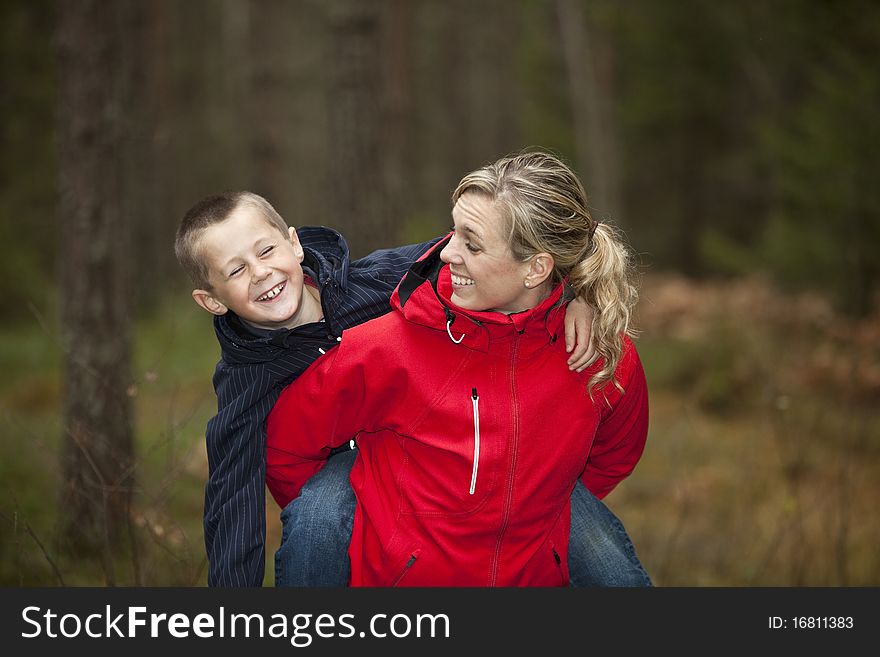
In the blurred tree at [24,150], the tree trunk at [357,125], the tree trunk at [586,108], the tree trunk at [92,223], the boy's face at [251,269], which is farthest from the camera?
the tree trunk at [586,108]

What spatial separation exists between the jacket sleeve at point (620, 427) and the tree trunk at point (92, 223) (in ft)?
9.00

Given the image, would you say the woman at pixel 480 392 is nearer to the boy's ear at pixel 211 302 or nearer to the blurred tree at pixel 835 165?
the boy's ear at pixel 211 302

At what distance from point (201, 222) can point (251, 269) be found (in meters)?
0.24

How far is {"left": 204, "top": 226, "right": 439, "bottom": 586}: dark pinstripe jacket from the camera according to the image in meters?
2.76

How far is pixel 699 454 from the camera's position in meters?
7.48


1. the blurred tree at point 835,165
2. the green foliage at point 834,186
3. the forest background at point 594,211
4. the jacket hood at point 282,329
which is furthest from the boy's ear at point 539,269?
the blurred tree at point 835,165

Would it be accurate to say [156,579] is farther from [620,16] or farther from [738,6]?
[738,6]

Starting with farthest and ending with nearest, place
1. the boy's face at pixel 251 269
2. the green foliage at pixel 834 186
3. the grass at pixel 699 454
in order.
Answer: the green foliage at pixel 834 186
the grass at pixel 699 454
the boy's face at pixel 251 269

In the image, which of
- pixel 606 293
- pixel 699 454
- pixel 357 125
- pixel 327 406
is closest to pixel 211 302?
pixel 327 406

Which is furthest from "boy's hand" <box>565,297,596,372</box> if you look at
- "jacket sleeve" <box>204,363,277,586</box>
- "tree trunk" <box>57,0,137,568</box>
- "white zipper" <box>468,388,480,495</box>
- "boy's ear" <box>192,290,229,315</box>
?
"tree trunk" <box>57,0,137,568</box>

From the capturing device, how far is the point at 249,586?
9.09ft

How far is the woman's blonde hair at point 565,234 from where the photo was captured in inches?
110

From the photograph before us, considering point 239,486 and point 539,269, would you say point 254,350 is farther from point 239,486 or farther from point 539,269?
point 539,269

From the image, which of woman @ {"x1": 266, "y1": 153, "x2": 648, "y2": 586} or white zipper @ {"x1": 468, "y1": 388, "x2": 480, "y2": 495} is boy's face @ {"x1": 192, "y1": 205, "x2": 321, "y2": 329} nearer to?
woman @ {"x1": 266, "y1": 153, "x2": 648, "y2": 586}
